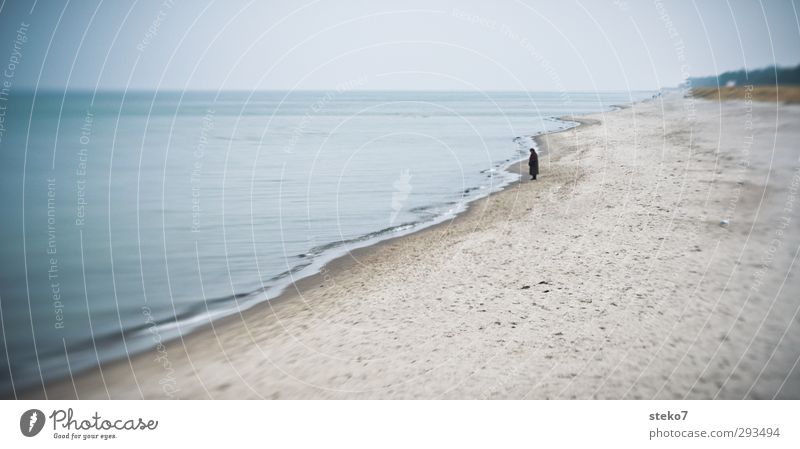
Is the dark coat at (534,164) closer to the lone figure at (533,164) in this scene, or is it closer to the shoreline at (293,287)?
the lone figure at (533,164)

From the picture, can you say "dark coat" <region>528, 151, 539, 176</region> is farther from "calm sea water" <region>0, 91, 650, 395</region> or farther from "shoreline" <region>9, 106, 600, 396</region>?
"shoreline" <region>9, 106, 600, 396</region>

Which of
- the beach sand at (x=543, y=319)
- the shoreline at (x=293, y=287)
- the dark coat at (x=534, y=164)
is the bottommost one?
the shoreline at (x=293, y=287)

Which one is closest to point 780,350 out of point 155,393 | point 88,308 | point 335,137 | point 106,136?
point 155,393

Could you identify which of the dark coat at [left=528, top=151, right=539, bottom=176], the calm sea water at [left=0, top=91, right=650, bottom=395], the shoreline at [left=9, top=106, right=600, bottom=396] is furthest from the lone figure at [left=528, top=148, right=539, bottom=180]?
the shoreline at [left=9, top=106, right=600, bottom=396]

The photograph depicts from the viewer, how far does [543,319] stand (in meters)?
9.94

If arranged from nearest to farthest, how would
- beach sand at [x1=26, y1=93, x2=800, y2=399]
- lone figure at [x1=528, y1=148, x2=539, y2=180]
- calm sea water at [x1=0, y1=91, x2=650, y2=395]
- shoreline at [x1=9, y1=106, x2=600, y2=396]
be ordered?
beach sand at [x1=26, y1=93, x2=800, y2=399]
shoreline at [x1=9, y1=106, x2=600, y2=396]
calm sea water at [x1=0, y1=91, x2=650, y2=395]
lone figure at [x1=528, y1=148, x2=539, y2=180]

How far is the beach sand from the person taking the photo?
7990 mm

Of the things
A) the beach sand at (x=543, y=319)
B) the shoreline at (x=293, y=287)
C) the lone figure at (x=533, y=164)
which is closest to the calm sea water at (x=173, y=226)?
the shoreline at (x=293, y=287)

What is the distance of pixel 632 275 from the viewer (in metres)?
11.8

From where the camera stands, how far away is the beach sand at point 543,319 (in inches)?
315

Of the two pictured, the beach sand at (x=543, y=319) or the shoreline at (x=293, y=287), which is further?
the shoreline at (x=293, y=287)

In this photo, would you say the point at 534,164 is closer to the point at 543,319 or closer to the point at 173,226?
the point at 173,226

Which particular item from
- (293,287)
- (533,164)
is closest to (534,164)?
(533,164)
